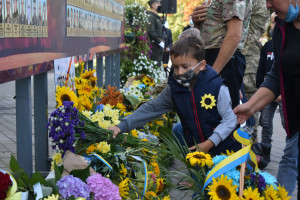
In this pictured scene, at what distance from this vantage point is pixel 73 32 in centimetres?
381

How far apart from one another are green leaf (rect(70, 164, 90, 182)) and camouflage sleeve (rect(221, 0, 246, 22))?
186cm

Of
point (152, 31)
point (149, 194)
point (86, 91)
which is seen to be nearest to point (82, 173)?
point (149, 194)

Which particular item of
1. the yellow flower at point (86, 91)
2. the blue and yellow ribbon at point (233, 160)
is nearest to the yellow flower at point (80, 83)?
the yellow flower at point (86, 91)

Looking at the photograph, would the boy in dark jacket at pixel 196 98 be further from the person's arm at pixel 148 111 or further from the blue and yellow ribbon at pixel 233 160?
the blue and yellow ribbon at pixel 233 160

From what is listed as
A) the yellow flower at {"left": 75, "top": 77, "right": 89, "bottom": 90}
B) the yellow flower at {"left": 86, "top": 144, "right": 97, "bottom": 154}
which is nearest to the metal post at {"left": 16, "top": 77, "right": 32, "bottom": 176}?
the yellow flower at {"left": 86, "top": 144, "right": 97, "bottom": 154}

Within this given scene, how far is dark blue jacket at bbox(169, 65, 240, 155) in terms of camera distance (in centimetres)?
311

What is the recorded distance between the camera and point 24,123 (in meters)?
2.94

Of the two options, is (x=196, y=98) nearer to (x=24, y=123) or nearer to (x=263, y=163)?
(x=24, y=123)

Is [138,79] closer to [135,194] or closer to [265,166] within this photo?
[265,166]

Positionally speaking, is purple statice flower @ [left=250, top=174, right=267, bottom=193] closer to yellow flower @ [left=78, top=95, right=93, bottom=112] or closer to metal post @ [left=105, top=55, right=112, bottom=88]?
yellow flower @ [left=78, top=95, right=93, bottom=112]

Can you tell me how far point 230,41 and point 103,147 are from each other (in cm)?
135

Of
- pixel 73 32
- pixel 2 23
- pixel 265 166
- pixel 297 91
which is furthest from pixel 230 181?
pixel 265 166

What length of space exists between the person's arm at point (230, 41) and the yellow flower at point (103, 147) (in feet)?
4.06

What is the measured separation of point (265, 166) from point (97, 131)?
9.82 ft
